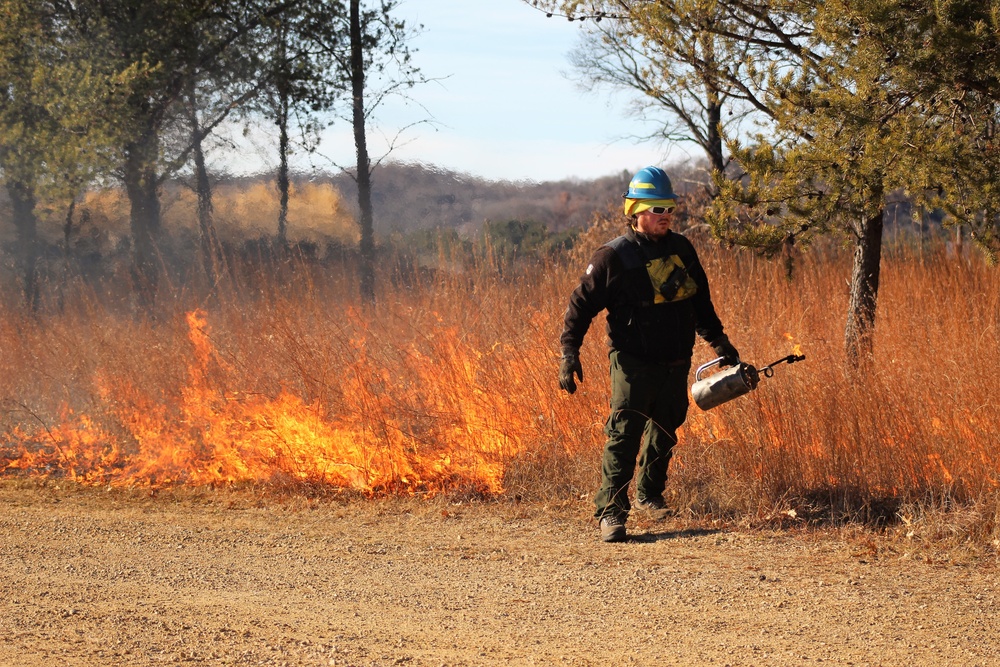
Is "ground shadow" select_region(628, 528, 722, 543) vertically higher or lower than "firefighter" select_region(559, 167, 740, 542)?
lower

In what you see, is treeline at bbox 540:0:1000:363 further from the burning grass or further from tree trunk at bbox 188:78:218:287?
tree trunk at bbox 188:78:218:287

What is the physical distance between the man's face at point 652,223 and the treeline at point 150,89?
10.4 metres

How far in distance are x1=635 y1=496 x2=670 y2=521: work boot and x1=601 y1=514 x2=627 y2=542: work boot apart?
1.12ft

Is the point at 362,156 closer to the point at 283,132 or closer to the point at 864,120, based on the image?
the point at 283,132

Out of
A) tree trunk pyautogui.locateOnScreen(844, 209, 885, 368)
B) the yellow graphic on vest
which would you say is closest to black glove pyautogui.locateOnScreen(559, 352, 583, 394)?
the yellow graphic on vest

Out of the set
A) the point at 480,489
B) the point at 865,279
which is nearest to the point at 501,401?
the point at 480,489

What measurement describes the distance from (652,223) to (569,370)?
2.88 feet

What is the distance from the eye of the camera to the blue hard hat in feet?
18.4

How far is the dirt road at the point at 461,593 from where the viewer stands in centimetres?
400

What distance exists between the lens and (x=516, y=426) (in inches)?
281

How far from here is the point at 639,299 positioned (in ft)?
18.4

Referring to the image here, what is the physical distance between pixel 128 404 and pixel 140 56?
10150 mm

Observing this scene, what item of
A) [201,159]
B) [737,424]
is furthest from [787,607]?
[201,159]

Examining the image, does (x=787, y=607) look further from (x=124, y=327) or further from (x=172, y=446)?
(x=124, y=327)
